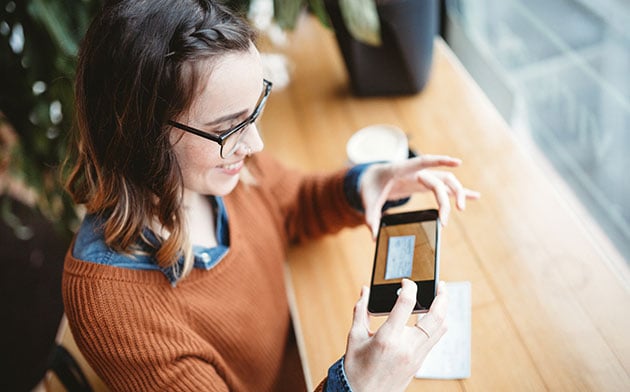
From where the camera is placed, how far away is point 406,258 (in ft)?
2.79

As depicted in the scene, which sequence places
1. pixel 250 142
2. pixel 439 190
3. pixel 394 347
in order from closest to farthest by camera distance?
1. pixel 394 347
2. pixel 250 142
3. pixel 439 190

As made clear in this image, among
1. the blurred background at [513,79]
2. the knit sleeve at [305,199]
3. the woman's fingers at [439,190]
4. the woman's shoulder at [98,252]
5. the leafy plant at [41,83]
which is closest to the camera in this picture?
the woman's shoulder at [98,252]

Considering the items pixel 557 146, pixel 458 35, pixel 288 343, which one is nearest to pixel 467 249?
pixel 288 343

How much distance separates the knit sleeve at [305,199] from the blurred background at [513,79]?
1.16 ft

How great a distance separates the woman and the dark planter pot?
41 cm

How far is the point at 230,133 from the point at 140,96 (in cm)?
12

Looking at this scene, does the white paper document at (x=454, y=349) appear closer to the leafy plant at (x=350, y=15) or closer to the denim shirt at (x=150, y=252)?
the denim shirt at (x=150, y=252)

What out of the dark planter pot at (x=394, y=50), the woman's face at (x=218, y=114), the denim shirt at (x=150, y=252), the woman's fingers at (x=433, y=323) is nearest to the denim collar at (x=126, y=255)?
the denim shirt at (x=150, y=252)

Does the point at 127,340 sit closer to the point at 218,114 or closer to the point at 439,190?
the point at 218,114

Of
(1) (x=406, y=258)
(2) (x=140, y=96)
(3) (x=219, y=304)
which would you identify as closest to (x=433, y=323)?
(1) (x=406, y=258)

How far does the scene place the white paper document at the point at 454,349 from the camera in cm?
83

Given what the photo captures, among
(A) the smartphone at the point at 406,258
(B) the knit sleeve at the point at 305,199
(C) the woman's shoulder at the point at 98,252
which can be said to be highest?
(C) the woman's shoulder at the point at 98,252

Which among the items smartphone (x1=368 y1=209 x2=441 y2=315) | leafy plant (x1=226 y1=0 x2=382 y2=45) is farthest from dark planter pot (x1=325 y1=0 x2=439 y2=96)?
smartphone (x1=368 y1=209 x2=441 y2=315)

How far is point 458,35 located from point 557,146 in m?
0.45
